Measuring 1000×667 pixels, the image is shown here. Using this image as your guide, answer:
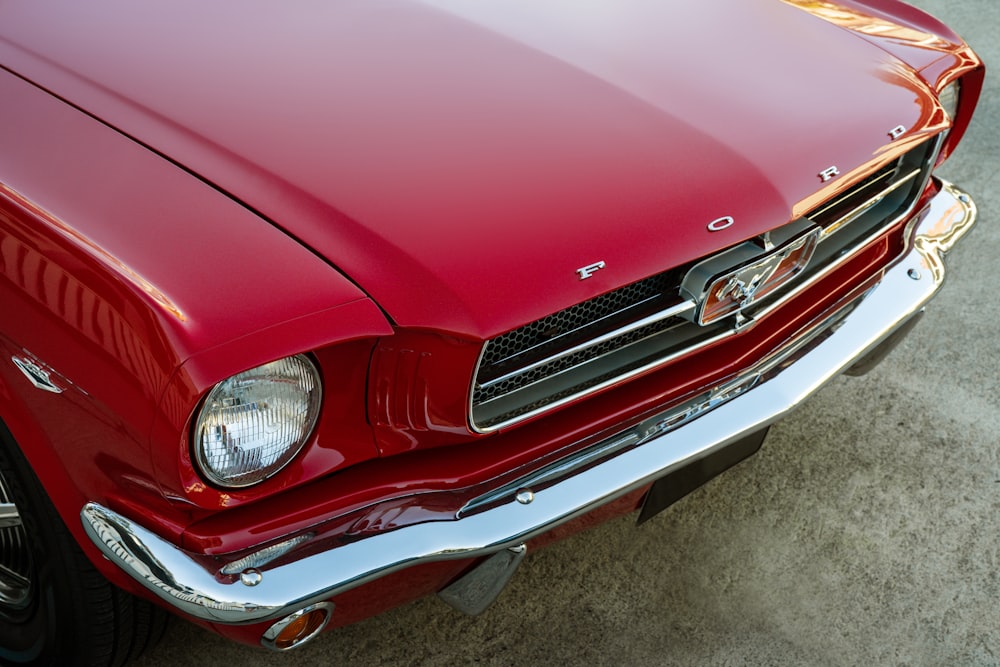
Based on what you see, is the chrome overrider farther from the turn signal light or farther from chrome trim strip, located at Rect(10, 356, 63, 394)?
chrome trim strip, located at Rect(10, 356, 63, 394)

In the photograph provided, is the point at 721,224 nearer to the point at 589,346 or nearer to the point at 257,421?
the point at 589,346

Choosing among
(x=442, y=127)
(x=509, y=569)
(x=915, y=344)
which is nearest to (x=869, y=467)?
(x=915, y=344)

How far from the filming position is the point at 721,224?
5.57ft

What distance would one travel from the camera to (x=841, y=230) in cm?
216

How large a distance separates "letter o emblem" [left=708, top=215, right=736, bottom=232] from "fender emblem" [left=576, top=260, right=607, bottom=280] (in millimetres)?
231

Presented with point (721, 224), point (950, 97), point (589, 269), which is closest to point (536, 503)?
point (589, 269)

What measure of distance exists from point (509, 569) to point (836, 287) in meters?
0.96

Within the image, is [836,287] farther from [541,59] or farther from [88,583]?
[88,583]

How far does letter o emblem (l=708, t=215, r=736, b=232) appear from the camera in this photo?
1.69 metres

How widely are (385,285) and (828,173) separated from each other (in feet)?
2.84

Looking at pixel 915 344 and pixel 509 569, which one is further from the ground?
pixel 509 569

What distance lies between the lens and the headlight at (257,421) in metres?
1.41

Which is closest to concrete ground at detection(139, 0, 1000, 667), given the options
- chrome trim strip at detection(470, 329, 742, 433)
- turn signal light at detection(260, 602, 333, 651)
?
turn signal light at detection(260, 602, 333, 651)

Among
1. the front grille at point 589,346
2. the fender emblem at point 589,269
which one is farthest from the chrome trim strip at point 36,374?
the fender emblem at point 589,269
